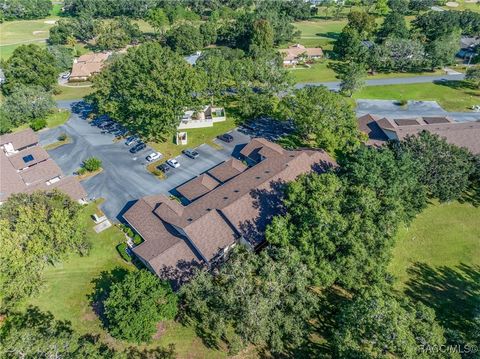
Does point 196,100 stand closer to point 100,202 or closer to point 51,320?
point 100,202

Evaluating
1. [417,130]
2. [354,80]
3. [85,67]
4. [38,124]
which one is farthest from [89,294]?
[85,67]

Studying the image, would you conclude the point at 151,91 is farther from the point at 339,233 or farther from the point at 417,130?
the point at 417,130

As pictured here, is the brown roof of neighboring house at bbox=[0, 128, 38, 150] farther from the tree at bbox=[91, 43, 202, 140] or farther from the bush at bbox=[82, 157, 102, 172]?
the tree at bbox=[91, 43, 202, 140]

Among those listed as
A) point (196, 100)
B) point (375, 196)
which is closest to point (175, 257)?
point (375, 196)

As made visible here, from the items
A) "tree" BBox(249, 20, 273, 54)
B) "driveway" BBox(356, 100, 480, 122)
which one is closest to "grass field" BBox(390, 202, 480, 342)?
"driveway" BBox(356, 100, 480, 122)

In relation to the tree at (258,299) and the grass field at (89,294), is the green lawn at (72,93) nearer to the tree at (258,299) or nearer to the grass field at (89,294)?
the grass field at (89,294)
